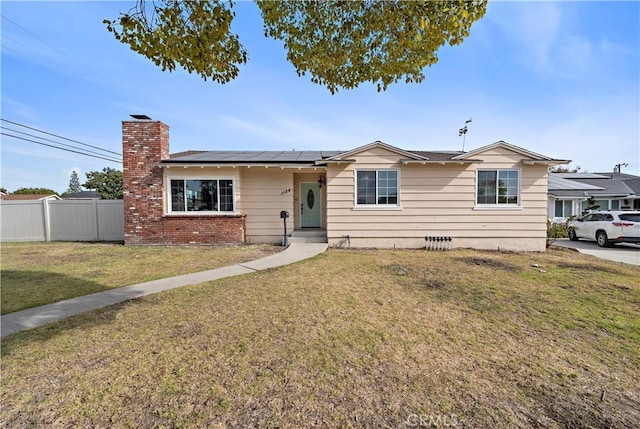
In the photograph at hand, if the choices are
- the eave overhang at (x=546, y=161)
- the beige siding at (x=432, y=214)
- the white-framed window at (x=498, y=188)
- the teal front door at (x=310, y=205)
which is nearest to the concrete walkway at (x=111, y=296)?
the beige siding at (x=432, y=214)

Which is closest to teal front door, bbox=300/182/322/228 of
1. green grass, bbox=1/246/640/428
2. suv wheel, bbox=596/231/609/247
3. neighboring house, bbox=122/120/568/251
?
neighboring house, bbox=122/120/568/251

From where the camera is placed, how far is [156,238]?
11.6 metres

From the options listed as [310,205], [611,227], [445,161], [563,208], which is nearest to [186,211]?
[310,205]

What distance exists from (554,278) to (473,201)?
4.75 m

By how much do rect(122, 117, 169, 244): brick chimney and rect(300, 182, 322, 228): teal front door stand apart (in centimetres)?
568

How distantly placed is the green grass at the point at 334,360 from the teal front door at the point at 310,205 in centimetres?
744

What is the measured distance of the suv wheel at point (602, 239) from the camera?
43.5 ft

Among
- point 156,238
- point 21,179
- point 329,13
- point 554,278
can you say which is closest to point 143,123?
point 156,238

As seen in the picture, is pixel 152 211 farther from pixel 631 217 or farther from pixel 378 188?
pixel 631 217

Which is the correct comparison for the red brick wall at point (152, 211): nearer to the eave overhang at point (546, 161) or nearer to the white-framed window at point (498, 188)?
the white-framed window at point (498, 188)

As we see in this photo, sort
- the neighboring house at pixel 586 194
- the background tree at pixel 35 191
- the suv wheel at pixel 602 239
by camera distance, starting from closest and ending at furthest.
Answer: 1. the suv wheel at pixel 602 239
2. the neighboring house at pixel 586 194
3. the background tree at pixel 35 191

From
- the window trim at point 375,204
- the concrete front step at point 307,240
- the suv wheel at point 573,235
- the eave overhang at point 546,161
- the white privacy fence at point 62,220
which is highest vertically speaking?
the eave overhang at point 546,161

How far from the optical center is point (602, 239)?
13.4m

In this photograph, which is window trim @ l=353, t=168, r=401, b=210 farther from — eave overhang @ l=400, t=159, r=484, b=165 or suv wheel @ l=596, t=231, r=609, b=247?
suv wheel @ l=596, t=231, r=609, b=247
